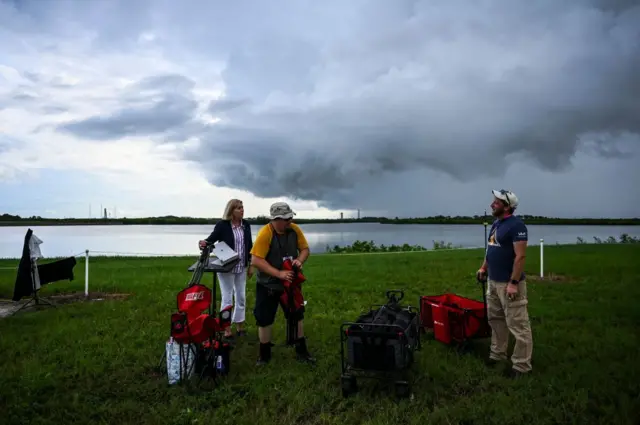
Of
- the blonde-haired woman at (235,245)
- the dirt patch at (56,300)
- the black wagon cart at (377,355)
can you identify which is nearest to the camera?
the black wagon cart at (377,355)

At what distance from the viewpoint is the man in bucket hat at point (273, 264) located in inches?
214

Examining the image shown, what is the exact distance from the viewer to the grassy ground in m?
4.26

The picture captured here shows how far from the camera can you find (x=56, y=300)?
392 inches

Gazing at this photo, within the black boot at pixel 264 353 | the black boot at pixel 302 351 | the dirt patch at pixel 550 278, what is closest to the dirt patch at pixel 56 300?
the black boot at pixel 264 353

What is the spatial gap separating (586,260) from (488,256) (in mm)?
12932

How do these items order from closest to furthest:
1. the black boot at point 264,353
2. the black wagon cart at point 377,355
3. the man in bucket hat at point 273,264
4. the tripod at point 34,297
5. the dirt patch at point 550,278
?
the black wagon cart at point 377,355
the man in bucket hat at point 273,264
the black boot at point 264,353
the tripod at point 34,297
the dirt patch at point 550,278

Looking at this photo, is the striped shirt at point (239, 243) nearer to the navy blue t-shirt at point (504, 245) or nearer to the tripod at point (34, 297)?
the navy blue t-shirt at point (504, 245)

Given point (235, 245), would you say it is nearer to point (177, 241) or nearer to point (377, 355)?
point (377, 355)

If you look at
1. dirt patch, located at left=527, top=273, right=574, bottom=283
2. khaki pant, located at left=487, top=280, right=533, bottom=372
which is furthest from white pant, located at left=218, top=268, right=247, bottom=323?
dirt patch, located at left=527, top=273, right=574, bottom=283

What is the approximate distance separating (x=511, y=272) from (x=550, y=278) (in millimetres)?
8274

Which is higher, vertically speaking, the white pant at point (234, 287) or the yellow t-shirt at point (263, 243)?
the yellow t-shirt at point (263, 243)

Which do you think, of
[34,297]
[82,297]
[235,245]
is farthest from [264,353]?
[82,297]

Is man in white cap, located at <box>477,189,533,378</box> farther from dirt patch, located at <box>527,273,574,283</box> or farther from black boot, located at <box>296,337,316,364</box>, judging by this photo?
dirt patch, located at <box>527,273,574,283</box>

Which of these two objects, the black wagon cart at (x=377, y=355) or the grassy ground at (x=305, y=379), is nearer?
the grassy ground at (x=305, y=379)
